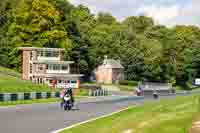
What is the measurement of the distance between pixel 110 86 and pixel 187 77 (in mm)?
28741

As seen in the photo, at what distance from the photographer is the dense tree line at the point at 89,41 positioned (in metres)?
104

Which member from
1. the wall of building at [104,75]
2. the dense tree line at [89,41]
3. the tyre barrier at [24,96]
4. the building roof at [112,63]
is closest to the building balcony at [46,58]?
the dense tree line at [89,41]

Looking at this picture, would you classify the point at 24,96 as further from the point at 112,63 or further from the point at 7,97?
the point at 112,63

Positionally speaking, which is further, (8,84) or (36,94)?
(8,84)

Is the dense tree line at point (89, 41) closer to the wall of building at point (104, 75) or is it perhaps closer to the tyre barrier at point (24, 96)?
the wall of building at point (104, 75)

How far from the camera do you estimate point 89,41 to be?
383ft

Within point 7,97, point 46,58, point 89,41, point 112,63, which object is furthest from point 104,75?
point 7,97

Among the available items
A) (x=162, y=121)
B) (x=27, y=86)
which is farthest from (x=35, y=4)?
(x=162, y=121)

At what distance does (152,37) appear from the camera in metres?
159

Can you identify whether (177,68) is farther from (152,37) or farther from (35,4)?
(35,4)

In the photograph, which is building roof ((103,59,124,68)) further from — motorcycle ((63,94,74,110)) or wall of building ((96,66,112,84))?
motorcycle ((63,94,74,110))

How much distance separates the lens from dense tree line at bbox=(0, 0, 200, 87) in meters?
104

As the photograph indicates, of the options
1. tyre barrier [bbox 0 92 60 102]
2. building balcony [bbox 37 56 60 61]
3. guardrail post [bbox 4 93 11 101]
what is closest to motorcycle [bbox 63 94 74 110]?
tyre barrier [bbox 0 92 60 102]

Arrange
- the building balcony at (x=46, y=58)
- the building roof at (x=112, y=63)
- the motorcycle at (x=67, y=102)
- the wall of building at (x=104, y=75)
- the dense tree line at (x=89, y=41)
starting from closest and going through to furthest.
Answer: the motorcycle at (x=67, y=102)
the building balcony at (x=46, y=58)
the dense tree line at (x=89, y=41)
the building roof at (x=112, y=63)
the wall of building at (x=104, y=75)
